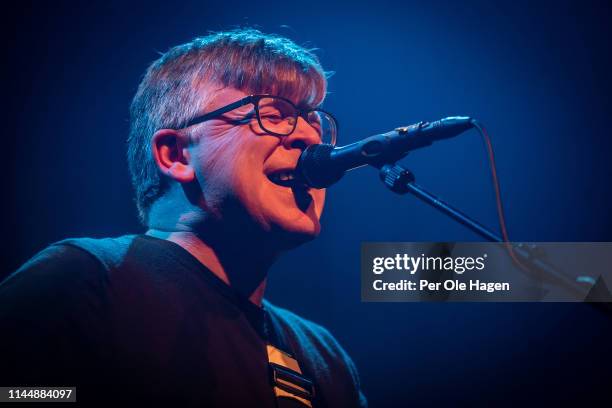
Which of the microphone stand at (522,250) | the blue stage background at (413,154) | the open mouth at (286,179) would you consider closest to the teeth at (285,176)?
the open mouth at (286,179)

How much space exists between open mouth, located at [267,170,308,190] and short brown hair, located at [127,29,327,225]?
0.33m

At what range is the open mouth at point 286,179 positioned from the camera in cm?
169

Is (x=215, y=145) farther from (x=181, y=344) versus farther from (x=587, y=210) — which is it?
(x=587, y=210)

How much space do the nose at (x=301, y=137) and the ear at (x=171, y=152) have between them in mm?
355

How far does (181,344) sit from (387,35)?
75.9 inches

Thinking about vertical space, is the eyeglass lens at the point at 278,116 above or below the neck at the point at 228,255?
above

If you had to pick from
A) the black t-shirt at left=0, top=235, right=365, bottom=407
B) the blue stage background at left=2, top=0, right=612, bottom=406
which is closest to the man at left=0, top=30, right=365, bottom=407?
the black t-shirt at left=0, top=235, right=365, bottom=407

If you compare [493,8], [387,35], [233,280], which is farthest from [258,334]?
[493,8]

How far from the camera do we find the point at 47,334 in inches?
50.4

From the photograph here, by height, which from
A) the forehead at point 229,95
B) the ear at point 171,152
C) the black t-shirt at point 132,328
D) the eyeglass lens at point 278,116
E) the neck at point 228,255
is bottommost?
the black t-shirt at point 132,328

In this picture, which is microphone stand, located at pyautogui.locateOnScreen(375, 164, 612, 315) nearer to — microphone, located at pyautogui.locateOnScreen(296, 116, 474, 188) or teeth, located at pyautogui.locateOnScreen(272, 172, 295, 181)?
microphone, located at pyautogui.locateOnScreen(296, 116, 474, 188)

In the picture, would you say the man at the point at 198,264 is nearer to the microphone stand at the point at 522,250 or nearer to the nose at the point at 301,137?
the nose at the point at 301,137

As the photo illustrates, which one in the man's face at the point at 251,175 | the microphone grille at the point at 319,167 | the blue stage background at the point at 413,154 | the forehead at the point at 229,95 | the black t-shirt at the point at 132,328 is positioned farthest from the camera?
the blue stage background at the point at 413,154

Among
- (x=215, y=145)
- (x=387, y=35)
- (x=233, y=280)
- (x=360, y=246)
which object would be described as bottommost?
(x=233, y=280)
